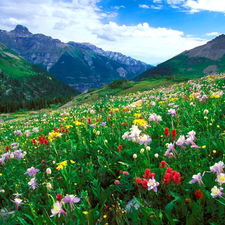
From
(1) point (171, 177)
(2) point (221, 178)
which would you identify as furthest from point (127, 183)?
(2) point (221, 178)

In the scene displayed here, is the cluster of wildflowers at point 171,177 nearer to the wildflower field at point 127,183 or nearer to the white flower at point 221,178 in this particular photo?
the wildflower field at point 127,183

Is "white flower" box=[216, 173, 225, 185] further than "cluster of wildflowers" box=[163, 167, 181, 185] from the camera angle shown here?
No

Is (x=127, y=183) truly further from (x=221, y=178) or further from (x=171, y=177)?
(x=221, y=178)

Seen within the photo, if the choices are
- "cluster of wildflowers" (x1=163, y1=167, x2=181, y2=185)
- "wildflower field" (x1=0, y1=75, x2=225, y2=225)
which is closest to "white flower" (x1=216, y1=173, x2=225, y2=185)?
"wildflower field" (x1=0, y1=75, x2=225, y2=225)

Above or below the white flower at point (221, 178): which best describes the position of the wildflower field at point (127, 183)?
below

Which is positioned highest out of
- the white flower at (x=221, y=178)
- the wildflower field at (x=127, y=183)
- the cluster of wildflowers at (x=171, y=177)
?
the white flower at (x=221, y=178)

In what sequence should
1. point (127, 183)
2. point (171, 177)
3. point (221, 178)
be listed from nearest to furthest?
point (221, 178), point (171, 177), point (127, 183)

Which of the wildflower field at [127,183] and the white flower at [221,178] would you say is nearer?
the white flower at [221,178]

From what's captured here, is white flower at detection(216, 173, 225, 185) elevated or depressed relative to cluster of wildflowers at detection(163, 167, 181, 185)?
elevated

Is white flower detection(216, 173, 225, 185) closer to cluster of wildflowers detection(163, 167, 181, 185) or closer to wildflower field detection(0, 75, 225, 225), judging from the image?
wildflower field detection(0, 75, 225, 225)

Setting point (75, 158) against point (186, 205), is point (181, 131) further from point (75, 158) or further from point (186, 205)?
point (75, 158)

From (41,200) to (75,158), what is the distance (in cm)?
129

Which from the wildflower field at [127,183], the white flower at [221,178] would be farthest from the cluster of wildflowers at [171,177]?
the white flower at [221,178]

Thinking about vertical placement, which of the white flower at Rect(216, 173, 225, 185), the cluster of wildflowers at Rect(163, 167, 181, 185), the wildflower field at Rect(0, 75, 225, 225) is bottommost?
the wildflower field at Rect(0, 75, 225, 225)
